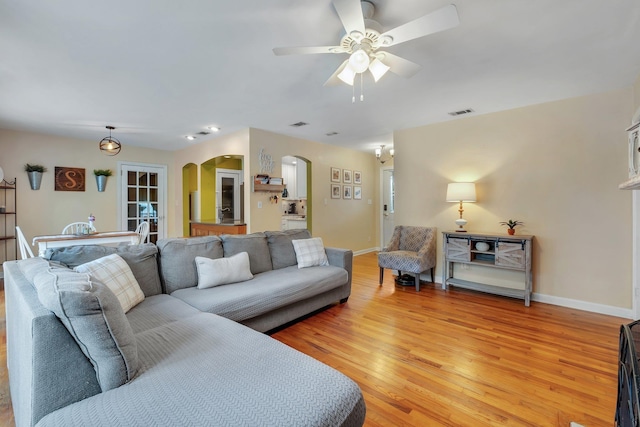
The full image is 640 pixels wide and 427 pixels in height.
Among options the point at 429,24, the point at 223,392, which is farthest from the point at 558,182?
the point at 223,392

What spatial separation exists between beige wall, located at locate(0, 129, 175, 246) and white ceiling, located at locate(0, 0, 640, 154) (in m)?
0.77

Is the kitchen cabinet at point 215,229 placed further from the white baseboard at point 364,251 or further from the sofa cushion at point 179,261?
the white baseboard at point 364,251

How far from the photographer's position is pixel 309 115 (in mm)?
3934

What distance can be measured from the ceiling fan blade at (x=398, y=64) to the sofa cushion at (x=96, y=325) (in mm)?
2088

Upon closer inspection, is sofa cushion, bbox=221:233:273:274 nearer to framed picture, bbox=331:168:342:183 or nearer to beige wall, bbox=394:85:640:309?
beige wall, bbox=394:85:640:309

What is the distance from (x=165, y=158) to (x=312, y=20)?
18.0 ft

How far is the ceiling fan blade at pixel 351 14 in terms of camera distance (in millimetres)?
1514

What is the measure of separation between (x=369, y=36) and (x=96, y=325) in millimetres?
2063

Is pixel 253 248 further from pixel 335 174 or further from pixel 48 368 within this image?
pixel 335 174

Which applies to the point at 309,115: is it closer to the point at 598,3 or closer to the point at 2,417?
the point at 598,3

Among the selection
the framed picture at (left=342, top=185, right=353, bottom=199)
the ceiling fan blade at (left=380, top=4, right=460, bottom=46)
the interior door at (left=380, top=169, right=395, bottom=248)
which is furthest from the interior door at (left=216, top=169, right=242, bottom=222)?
the ceiling fan blade at (left=380, top=4, right=460, bottom=46)

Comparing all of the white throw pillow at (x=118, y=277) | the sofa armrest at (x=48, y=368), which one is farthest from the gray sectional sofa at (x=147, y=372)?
the white throw pillow at (x=118, y=277)

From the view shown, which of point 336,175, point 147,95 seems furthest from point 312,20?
point 336,175

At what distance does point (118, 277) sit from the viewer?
6.37 ft
